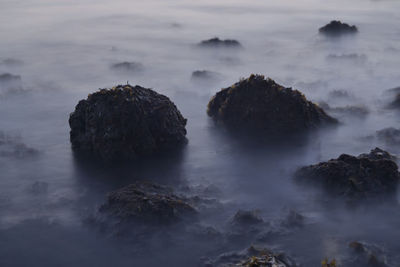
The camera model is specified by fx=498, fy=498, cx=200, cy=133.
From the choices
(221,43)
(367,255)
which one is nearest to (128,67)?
(221,43)

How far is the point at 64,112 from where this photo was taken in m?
20.0

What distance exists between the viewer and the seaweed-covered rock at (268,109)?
16047mm

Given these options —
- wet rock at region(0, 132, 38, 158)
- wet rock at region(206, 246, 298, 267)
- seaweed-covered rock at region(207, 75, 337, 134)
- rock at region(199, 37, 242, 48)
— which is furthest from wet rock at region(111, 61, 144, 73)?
wet rock at region(206, 246, 298, 267)

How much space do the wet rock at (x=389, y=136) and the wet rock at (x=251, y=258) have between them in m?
7.73

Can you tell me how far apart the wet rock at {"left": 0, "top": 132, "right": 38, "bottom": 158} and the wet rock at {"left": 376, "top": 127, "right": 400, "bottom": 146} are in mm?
11082

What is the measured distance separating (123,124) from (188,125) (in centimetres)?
421

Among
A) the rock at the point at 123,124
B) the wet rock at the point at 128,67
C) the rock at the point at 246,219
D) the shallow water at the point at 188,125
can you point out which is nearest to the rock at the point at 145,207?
the shallow water at the point at 188,125

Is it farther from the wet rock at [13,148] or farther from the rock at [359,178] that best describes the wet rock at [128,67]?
the rock at [359,178]

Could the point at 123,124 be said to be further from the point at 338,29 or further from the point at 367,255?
the point at 338,29

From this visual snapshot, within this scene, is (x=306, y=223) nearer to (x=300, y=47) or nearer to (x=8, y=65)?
(x=8, y=65)

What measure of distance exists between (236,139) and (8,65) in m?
18.3

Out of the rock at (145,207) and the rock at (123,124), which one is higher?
the rock at (123,124)

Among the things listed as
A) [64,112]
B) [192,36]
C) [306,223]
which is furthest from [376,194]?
[192,36]

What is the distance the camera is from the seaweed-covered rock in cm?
1605
